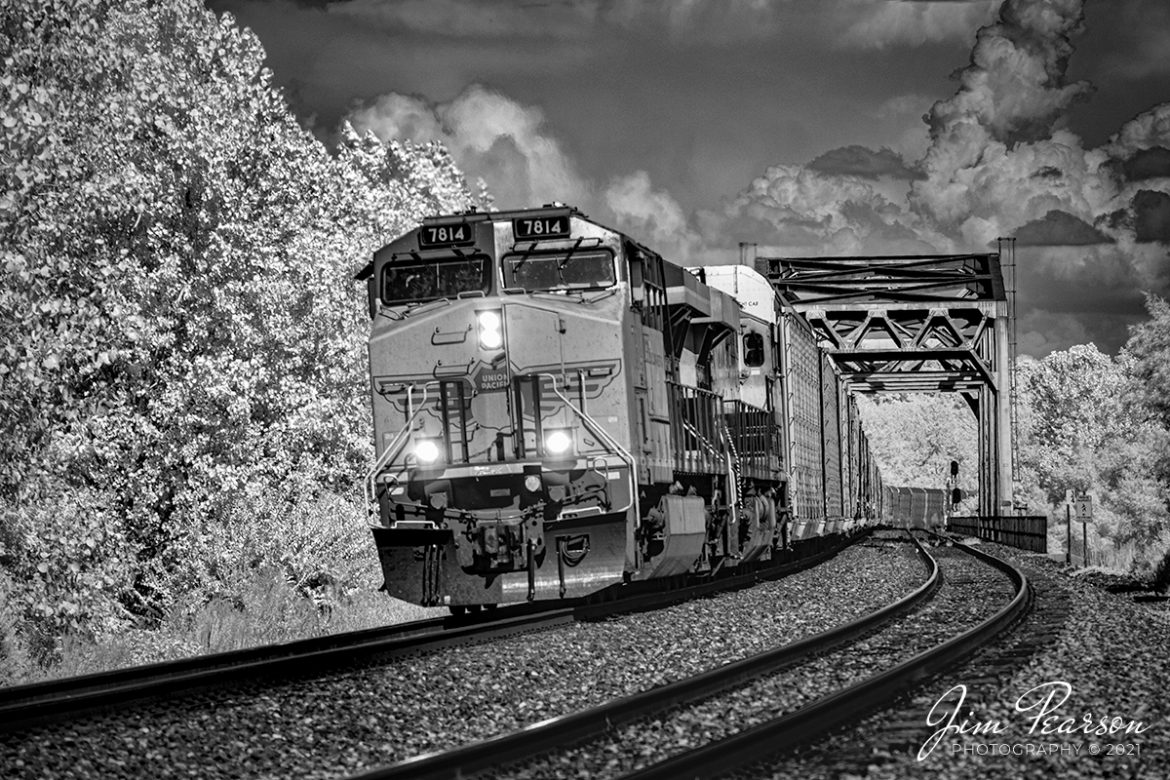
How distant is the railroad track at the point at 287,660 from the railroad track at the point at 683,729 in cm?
313

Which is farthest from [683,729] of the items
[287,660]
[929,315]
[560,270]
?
[929,315]

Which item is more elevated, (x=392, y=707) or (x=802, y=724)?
(x=802, y=724)

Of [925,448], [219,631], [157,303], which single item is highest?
[157,303]

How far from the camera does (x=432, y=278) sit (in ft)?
47.1

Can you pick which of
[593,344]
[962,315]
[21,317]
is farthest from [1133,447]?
[21,317]

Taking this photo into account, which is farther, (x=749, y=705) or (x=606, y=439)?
(x=606, y=439)

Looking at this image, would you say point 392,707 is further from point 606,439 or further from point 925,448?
point 925,448

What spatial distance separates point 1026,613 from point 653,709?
8041 mm

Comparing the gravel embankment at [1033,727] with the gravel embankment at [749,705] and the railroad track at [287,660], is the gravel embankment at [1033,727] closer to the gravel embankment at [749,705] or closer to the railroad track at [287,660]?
the gravel embankment at [749,705]

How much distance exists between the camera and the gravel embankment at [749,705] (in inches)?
276

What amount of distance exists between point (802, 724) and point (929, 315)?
4572 centimetres

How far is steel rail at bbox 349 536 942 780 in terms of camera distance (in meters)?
6.43

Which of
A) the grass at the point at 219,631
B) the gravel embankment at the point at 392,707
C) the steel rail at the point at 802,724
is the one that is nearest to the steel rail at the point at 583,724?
the gravel embankment at the point at 392,707

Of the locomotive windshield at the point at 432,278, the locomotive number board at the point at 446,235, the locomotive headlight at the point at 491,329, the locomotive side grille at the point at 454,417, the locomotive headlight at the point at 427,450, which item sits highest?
the locomotive number board at the point at 446,235
